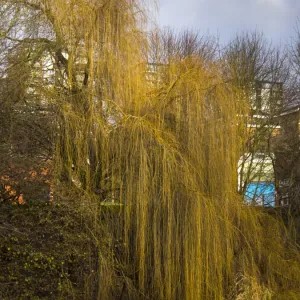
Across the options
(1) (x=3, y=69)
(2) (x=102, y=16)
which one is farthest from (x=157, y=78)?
(1) (x=3, y=69)

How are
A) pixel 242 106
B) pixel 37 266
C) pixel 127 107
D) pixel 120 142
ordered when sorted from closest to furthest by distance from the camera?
pixel 37 266 < pixel 120 142 < pixel 127 107 < pixel 242 106

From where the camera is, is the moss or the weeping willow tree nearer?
the moss

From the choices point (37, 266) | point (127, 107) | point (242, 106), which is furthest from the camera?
point (242, 106)

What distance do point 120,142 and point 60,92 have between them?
1.30 m

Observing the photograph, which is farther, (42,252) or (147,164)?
(147,164)

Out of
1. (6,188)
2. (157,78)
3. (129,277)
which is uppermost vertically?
(157,78)

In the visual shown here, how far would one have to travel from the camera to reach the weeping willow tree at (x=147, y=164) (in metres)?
→ 6.59

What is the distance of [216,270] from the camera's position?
6.67 m

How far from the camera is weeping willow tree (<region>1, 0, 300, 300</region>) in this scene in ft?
21.6

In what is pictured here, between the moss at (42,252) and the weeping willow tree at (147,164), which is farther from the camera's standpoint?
the weeping willow tree at (147,164)

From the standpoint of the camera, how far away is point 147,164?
A: 6660mm

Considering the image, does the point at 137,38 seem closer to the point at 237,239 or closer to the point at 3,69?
the point at 3,69

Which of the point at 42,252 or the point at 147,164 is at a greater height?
the point at 147,164

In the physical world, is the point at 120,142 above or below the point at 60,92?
below
